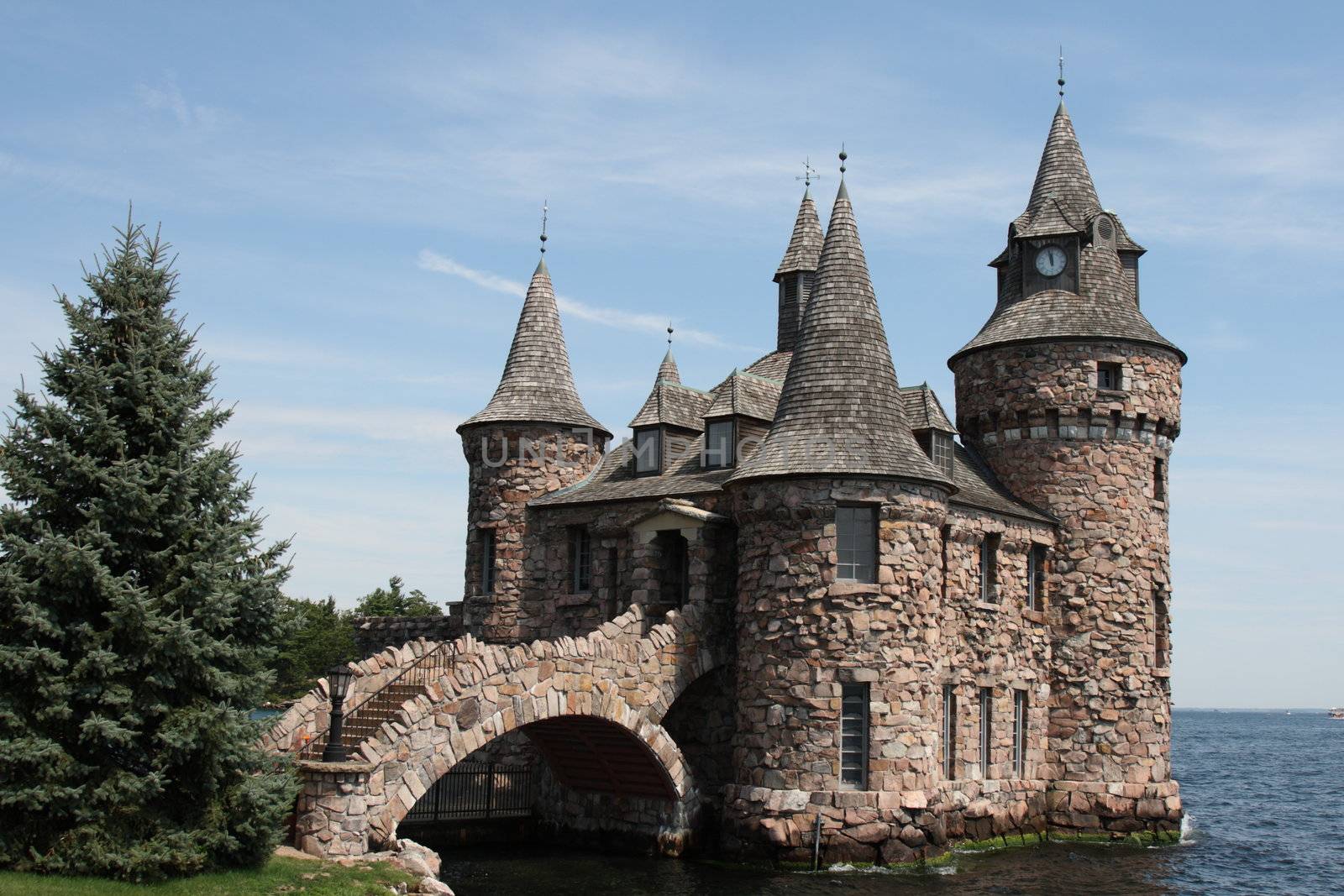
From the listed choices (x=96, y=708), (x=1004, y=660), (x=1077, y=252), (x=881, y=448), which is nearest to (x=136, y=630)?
(x=96, y=708)

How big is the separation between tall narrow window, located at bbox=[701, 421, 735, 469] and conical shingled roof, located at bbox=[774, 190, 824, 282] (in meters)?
9.75

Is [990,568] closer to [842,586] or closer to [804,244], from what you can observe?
[842,586]

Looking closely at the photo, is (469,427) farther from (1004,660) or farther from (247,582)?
(247,582)

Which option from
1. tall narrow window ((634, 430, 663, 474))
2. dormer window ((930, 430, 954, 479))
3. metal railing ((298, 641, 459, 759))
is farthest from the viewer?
tall narrow window ((634, 430, 663, 474))

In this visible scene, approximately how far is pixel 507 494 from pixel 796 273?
1152cm

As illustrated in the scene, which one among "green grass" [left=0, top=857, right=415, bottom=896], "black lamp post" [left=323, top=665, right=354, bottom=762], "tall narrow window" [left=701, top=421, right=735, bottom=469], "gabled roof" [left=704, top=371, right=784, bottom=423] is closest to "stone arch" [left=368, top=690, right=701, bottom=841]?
"black lamp post" [left=323, top=665, right=354, bottom=762]

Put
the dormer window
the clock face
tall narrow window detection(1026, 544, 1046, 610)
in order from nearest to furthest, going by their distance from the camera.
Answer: the dormer window → tall narrow window detection(1026, 544, 1046, 610) → the clock face

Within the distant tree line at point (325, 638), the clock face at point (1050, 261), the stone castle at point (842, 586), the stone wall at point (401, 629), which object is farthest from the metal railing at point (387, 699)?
the distant tree line at point (325, 638)

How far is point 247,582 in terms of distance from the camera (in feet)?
59.7

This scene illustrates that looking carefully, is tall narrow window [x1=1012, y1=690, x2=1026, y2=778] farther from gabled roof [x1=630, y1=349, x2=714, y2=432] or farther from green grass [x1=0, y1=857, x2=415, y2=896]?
green grass [x1=0, y1=857, x2=415, y2=896]

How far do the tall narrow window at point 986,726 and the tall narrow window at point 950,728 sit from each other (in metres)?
1.32

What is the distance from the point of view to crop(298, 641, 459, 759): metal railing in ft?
77.9

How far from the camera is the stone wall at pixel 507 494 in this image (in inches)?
1350

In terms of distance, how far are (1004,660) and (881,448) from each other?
23.3ft
